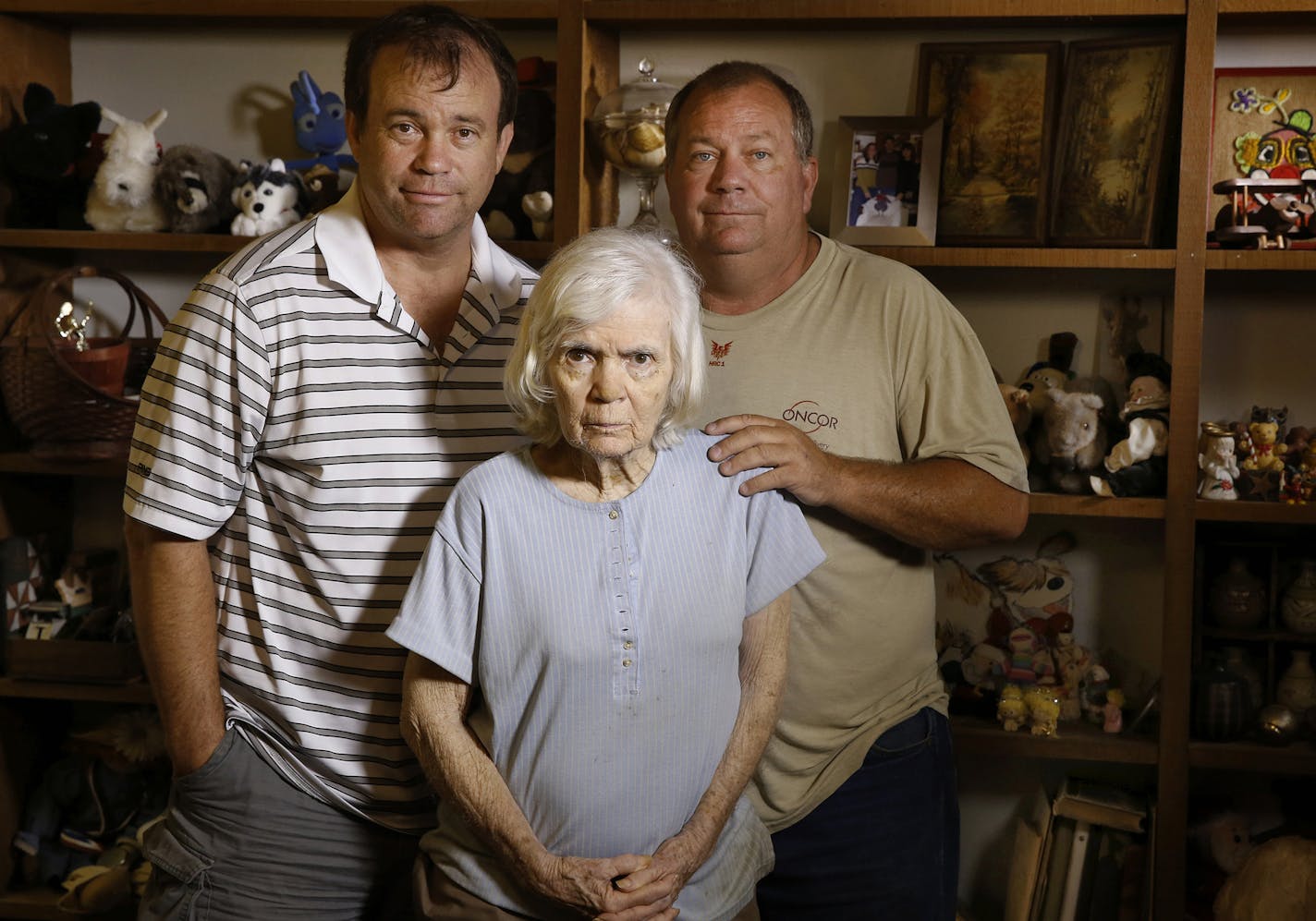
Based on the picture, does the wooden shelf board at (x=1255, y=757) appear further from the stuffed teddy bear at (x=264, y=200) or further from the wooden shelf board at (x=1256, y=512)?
the stuffed teddy bear at (x=264, y=200)

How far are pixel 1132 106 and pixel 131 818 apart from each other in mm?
2495

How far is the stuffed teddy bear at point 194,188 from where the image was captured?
2354mm

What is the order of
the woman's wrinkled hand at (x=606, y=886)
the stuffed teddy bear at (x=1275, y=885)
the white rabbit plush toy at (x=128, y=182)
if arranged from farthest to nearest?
the white rabbit plush toy at (x=128, y=182)
the stuffed teddy bear at (x=1275, y=885)
the woman's wrinkled hand at (x=606, y=886)

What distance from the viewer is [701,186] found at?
1667 millimetres

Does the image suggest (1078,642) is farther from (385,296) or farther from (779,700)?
(385,296)

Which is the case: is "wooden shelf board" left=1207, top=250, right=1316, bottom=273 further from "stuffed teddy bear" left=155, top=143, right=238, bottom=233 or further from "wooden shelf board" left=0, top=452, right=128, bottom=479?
"wooden shelf board" left=0, top=452, right=128, bottom=479

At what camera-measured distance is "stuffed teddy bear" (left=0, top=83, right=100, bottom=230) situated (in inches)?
93.5

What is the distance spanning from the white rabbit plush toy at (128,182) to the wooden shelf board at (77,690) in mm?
947

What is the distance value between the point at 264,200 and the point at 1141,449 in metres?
1.73

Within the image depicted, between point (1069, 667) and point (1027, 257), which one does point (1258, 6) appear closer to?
point (1027, 257)

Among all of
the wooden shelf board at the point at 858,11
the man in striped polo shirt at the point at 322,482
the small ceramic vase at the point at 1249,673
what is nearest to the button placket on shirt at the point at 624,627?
the man in striped polo shirt at the point at 322,482

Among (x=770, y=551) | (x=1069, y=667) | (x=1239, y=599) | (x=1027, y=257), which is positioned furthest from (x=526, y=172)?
(x=1239, y=599)

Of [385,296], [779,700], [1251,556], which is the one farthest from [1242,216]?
[385,296]

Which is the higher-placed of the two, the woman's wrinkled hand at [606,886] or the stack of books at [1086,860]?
the woman's wrinkled hand at [606,886]
